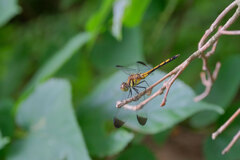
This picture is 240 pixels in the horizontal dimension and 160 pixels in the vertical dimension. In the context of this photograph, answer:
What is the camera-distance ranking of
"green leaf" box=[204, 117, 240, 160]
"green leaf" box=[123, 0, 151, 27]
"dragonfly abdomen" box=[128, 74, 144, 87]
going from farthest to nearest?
"green leaf" box=[123, 0, 151, 27] → "green leaf" box=[204, 117, 240, 160] → "dragonfly abdomen" box=[128, 74, 144, 87]

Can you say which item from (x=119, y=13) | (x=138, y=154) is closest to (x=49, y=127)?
(x=138, y=154)

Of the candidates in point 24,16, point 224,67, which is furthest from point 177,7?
point 24,16

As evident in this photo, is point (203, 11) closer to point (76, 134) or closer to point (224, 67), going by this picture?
point (224, 67)

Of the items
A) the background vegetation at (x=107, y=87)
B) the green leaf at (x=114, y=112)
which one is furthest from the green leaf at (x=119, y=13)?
the green leaf at (x=114, y=112)

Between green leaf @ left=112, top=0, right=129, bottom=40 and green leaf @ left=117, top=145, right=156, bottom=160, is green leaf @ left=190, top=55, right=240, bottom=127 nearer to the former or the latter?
green leaf @ left=117, top=145, right=156, bottom=160

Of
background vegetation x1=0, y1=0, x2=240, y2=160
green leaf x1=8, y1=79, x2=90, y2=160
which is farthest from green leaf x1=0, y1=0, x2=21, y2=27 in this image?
green leaf x1=8, y1=79, x2=90, y2=160

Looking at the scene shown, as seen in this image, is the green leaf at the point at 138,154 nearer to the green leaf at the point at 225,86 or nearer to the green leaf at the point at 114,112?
the green leaf at the point at 114,112
